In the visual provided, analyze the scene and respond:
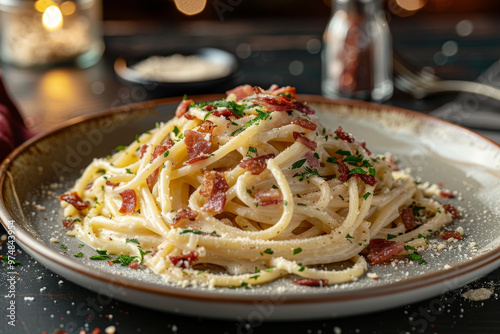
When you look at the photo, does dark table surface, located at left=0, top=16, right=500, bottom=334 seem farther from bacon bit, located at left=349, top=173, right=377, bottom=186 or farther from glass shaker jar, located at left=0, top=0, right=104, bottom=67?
bacon bit, located at left=349, top=173, right=377, bottom=186

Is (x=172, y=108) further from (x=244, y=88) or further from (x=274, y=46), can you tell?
(x=274, y=46)

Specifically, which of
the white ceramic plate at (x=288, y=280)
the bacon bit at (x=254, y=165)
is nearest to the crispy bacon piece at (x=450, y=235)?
the white ceramic plate at (x=288, y=280)

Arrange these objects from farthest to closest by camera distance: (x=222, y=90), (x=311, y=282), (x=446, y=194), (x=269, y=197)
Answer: (x=222, y=90), (x=446, y=194), (x=269, y=197), (x=311, y=282)

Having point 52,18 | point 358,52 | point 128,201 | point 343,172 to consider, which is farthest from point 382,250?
point 52,18

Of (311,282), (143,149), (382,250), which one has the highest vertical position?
(143,149)

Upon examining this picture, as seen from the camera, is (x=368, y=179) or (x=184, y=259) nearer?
(x=184, y=259)

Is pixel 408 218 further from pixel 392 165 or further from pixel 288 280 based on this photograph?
pixel 288 280

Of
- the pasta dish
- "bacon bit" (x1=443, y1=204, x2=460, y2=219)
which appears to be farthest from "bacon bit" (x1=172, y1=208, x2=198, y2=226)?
"bacon bit" (x1=443, y1=204, x2=460, y2=219)
